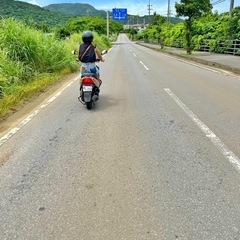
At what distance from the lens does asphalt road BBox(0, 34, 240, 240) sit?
8.41ft

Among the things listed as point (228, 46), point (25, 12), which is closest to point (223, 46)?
point (228, 46)

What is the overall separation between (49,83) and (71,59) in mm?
5161

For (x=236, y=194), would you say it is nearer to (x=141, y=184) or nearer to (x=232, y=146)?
Answer: (x=141, y=184)

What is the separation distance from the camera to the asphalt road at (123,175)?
256 centimetres

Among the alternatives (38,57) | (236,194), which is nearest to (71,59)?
(38,57)

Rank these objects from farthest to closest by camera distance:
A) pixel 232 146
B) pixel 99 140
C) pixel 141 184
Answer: pixel 99 140, pixel 232 146, pixel 141 184

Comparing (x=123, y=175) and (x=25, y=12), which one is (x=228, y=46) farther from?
(x=25, y=12)

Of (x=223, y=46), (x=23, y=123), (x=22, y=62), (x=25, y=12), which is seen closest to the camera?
(x=23, y=123)

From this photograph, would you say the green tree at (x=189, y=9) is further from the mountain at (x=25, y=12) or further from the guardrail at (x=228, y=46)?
the mountain at (x=25, y=12)

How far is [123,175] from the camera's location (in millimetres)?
3506

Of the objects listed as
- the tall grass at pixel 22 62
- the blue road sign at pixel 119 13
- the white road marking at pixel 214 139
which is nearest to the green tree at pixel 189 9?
the tall grass at pixel 22 62

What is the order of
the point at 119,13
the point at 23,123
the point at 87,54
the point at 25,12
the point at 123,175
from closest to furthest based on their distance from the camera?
the point at 123,175
the point at 23,123
the point at 87,54
the point at 119,13
the point at 25,12

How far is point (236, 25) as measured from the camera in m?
23.2

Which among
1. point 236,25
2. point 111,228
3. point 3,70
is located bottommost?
point 111,228
